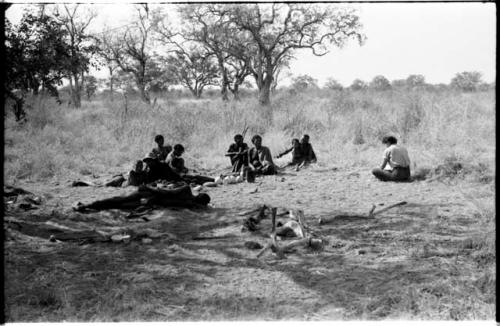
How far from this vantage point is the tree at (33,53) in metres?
4.15

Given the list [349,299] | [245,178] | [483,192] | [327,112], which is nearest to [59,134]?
[245,178]

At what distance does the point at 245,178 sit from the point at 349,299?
204 inches

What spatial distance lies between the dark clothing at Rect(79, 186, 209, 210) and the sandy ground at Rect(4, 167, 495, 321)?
0.16 meters

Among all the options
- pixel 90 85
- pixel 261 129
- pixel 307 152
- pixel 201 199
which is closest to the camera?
pixel 201 199

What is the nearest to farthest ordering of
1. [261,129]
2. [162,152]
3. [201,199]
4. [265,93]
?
1. [201,199]
2. [162,152]
3. [261,129]
4. [265,93]

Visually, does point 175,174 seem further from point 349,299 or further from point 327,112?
point 327,112

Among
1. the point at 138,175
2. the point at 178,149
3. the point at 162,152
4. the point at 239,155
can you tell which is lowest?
the point at 138,175

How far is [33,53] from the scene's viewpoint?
4336mm

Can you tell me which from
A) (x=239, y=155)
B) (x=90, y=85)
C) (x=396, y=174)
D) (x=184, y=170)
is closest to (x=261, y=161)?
(x=239, y=155)

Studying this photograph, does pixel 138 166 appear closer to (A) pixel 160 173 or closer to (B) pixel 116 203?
Result: (A) pixel 160 173

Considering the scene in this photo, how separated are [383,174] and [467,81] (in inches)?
463

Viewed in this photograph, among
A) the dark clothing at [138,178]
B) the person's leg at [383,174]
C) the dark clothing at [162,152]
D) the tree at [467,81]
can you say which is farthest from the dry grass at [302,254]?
the tree at [467,81]

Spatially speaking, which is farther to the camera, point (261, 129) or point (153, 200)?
point (261, 129)

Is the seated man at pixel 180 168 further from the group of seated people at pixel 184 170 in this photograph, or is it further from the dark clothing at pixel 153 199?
the dark clothing at pixel 153 199
